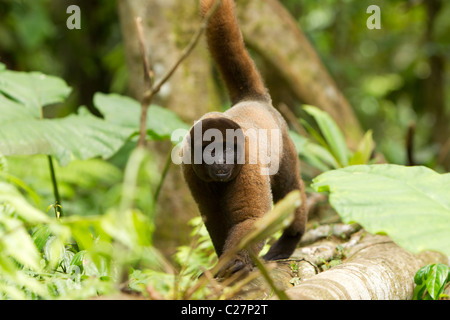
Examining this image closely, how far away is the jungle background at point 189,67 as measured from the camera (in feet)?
19.0

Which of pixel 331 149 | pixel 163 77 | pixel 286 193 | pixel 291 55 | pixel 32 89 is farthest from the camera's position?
pixel 291 55

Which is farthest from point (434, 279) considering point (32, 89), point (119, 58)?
point (119, 58)

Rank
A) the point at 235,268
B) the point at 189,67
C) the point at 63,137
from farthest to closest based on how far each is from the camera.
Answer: the point at 189,67 → the point at 63,137 → the point at 235,268

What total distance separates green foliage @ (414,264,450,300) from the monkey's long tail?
6.16 ft

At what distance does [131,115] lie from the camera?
15.3ft

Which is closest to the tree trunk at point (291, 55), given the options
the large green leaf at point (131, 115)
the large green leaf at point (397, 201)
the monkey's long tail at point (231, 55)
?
the large green leaf at point (131, 115)

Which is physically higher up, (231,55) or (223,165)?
(231,55)

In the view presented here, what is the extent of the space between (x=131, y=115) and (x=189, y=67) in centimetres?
147

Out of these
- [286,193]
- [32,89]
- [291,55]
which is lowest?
[286,193]

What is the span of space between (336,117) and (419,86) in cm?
349

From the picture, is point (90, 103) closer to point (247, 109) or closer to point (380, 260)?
point (247, 109)

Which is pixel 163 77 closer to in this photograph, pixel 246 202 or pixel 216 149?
pixel 216 149
